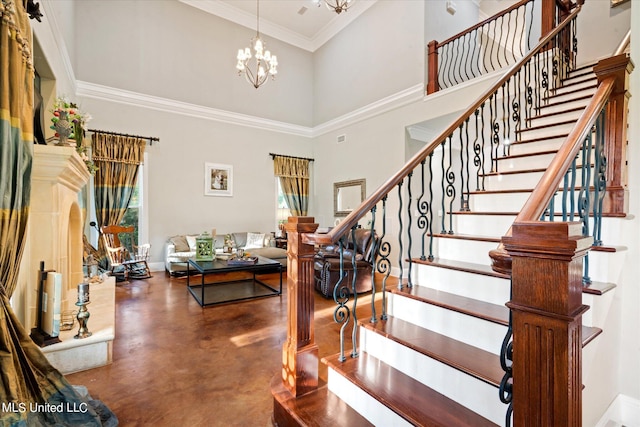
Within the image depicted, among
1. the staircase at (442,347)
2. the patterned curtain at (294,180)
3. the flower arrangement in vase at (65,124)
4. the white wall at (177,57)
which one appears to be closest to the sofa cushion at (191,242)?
the patterned curtain at (294,180)

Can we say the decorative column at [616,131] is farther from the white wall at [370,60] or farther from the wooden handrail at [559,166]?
the white wall at [370,60]

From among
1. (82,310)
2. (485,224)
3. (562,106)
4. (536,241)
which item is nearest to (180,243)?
(82,310)

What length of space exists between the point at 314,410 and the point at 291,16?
25.5 feet

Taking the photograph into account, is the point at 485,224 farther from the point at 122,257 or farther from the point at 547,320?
the point at 122,257

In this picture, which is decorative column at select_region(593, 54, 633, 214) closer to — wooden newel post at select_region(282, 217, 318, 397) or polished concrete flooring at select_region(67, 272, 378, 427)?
wooden newel post at select_region(282, 217, 318, 397)

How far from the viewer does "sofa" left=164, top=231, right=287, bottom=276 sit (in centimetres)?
547

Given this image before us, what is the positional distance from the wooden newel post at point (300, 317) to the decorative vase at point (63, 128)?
8.05 ft

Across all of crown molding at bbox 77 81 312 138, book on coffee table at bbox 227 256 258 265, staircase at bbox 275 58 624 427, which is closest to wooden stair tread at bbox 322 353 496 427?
staircase at bbox 275 58 624 427

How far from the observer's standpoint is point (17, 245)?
1.86m

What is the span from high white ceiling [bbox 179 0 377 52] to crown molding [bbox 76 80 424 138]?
213 cm

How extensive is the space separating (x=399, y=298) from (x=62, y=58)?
17.2 ft

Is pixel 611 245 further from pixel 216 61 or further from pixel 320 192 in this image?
pixel 216 61

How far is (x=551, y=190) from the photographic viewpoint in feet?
3.34

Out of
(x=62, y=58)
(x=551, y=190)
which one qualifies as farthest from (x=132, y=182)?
(x=551, y=190)
